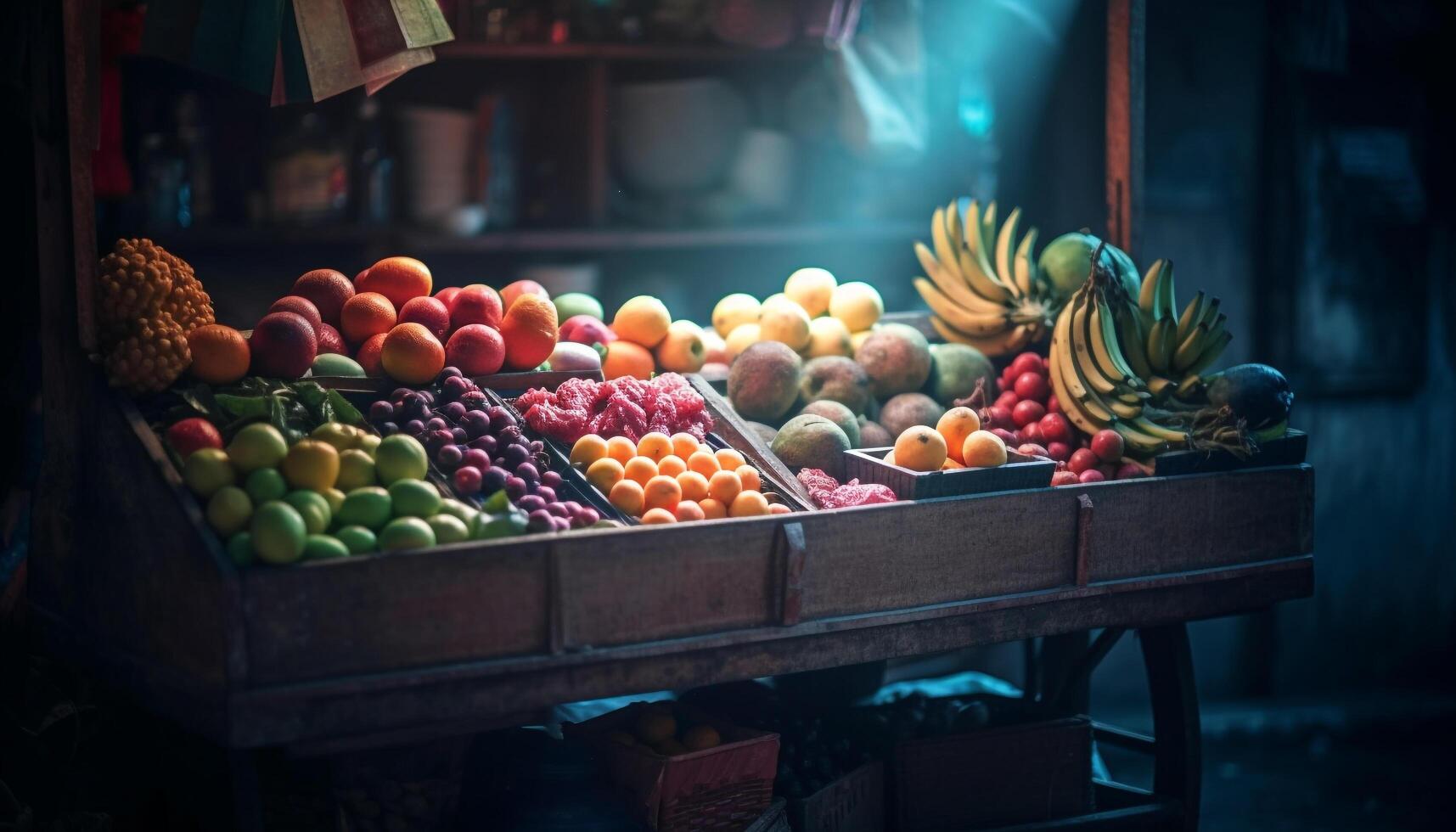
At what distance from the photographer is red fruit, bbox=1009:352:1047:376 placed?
316 cm

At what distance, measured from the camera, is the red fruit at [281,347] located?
2.41 metres

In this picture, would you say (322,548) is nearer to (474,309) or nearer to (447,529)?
(447,529)

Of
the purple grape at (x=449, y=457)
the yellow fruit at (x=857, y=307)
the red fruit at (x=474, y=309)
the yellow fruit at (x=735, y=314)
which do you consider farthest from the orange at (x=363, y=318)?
the yellow fruit at (x=857, y=307)

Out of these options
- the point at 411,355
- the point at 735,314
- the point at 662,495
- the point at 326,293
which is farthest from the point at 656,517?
the point at 735,314

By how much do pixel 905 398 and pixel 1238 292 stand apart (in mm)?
2487

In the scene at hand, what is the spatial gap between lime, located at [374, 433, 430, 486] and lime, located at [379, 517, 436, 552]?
5.5 inches

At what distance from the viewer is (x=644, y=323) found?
3.05m

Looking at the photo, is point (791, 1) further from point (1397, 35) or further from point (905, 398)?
point (1397, 35)

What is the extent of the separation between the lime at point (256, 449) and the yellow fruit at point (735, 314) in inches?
60.3

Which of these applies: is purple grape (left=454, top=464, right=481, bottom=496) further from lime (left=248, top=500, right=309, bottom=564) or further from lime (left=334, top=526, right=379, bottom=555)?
lime (left=248, top=500, right=309, bottom=564)

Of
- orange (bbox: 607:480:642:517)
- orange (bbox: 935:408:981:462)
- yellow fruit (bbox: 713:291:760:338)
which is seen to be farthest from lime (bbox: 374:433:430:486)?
yellow fruit (bbox: 713:291:760:338)

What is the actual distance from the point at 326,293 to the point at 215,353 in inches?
17.0

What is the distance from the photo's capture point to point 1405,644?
5.20 metres

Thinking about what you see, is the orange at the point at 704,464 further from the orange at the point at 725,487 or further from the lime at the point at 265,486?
the lime at the point at 265,486
